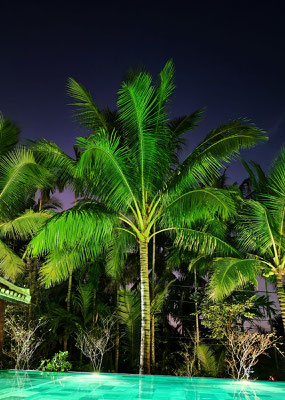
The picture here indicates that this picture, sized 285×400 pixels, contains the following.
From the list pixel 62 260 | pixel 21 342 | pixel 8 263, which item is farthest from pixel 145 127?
pixel 21 342

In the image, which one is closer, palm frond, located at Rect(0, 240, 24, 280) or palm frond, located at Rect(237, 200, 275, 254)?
palm frond, located at Rect(237, 200, 275, 254)

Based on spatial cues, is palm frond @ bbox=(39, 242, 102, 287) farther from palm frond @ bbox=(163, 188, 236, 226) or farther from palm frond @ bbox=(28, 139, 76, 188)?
palm frond @ bbox=(163, 188, 236, 226)

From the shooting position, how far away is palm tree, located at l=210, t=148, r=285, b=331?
29.9ft

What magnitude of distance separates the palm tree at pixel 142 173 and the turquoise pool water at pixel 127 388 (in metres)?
1.18

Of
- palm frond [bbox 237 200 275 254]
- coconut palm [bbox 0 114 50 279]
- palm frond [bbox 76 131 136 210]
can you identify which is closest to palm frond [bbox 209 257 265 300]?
palm frond [bbox 237 200 275 254]

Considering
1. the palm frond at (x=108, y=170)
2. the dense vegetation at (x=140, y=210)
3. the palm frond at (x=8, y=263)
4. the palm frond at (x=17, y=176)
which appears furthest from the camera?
the palm frond at (x=8, y=263)

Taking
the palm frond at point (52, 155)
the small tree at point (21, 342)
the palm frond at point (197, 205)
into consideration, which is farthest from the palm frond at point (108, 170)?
the small tree at point (21, 342)

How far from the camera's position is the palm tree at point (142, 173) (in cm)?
775

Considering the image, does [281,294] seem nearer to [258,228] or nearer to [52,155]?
[258,228]

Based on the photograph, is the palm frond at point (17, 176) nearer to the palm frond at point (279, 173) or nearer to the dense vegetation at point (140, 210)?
the dense vegetation at point (140, 210)

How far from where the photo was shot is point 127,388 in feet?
19.4

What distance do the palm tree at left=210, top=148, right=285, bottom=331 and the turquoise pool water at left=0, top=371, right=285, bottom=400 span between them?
9.88 ft

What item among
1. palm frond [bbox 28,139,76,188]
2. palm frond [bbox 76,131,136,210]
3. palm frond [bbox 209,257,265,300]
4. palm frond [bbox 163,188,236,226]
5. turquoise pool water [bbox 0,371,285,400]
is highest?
palm frond [bbox 28,139,76,188]

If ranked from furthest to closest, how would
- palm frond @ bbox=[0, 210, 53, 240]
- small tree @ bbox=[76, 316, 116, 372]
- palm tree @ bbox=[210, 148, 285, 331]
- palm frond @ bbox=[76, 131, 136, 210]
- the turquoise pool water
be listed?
1. small tree @ bbox=[76, 316, 116, 372]
2. palm frond @ bbox=[0, 210, 53, 240]
3. palm tree @ bbox=[210, 148, 285, 331]
4. palm frond @ bbox=[76, 131, 136, 210]
5. the turquoise pool water
